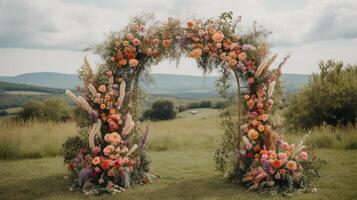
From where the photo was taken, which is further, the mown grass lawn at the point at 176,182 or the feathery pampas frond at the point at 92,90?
the feathery pampas frond at the point at 92,90

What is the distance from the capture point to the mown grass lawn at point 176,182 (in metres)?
8.53

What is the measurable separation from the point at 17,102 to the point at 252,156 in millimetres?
49624

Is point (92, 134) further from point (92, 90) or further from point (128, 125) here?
point (92, 90)

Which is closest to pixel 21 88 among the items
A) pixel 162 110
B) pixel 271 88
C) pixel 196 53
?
pixel 162 110

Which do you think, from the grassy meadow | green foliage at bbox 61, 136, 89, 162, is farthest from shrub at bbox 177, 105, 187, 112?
green foliage at bbox 61, 136, 89, 162

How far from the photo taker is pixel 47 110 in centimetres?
3762

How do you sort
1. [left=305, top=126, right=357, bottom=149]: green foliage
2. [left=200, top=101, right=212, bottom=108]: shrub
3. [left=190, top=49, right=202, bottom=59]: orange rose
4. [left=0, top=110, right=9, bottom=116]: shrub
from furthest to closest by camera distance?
1. [left=200, top=101, right=212, bottom=108]: shrub
2. [left=0, top=110, right=9, bottom=116]: shrub
3. [left=305, top=126, right=357, bottom=149]: green foliage
4. [left=190, top=49, right=202, bottom=59]: orange rose

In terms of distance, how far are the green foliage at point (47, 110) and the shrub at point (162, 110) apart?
8.67m

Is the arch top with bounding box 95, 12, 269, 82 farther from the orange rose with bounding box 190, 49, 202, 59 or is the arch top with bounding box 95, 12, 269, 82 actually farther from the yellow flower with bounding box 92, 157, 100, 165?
the yellow flower with bounding box 92, 157, 100, 165

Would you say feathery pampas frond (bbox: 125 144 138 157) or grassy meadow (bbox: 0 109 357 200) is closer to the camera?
grassy meadow (bbox: 0 109 357 200)

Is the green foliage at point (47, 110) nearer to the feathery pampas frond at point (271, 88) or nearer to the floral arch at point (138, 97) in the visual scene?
the floral arch at point (138, 97)

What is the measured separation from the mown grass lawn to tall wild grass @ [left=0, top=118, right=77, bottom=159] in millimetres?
1276

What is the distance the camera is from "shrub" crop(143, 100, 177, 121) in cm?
4362

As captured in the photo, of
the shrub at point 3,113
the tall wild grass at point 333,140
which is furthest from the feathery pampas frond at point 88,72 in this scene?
the shrub at point 3,113
